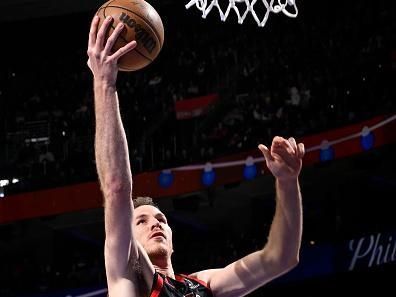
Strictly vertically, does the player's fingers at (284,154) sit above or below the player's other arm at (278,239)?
above

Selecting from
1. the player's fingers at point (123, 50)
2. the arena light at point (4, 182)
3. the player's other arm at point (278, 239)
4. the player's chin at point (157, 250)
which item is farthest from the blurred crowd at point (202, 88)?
the player's fingers at point (123, 50)

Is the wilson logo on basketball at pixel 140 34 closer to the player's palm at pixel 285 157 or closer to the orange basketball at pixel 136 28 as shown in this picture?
the orange basketball at pixel 136 28

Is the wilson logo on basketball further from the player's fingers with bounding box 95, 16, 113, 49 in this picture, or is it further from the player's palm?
the player's palm

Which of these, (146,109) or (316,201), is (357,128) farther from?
(146,109)

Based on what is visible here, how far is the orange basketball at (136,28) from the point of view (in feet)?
8.00

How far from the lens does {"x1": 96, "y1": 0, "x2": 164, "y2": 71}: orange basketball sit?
2.44 metres

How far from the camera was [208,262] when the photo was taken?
901 centimetres

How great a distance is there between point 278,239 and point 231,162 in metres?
6.43

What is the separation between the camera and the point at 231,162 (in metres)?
9.11

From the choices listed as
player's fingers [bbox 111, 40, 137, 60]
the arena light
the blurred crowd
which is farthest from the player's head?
the arena light

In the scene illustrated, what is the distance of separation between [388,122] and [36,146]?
4937mm

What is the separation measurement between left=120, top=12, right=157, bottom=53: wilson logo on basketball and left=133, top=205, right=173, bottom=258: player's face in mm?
647

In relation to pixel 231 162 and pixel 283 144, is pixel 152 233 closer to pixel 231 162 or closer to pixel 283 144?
pixel 283 144

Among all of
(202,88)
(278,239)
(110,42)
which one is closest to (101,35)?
(110,42)
